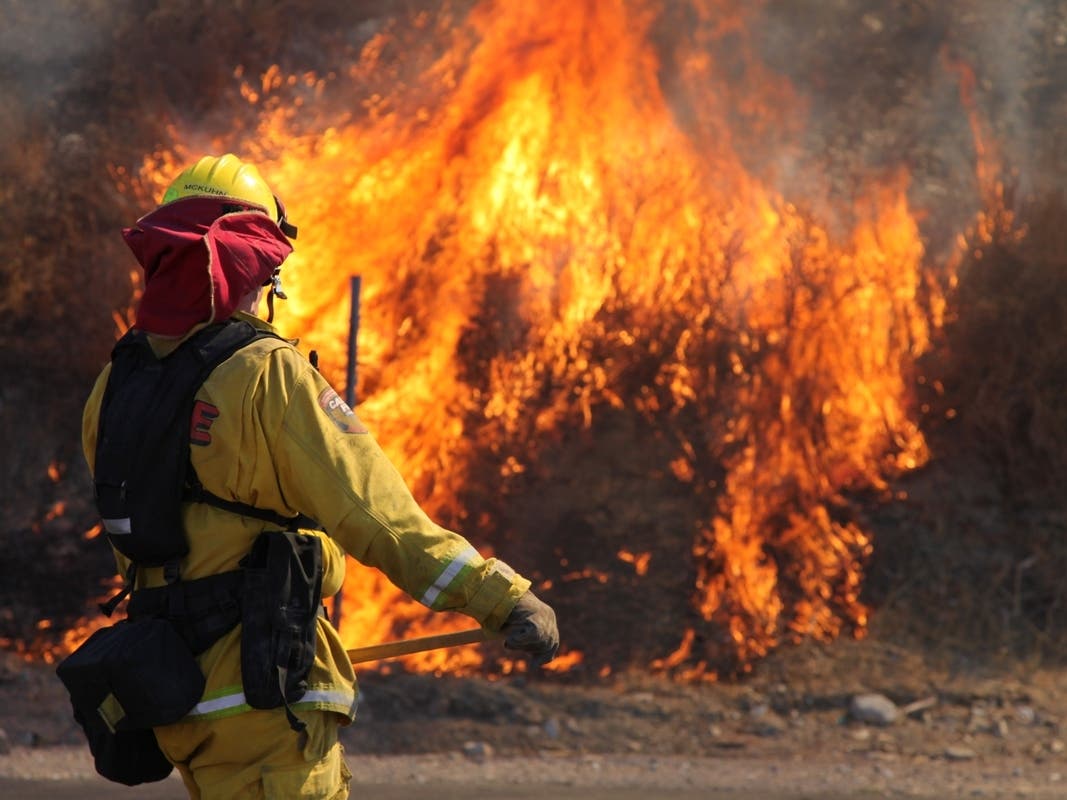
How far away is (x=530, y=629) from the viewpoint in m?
3.17

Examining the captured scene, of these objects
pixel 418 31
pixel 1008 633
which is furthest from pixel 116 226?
pixel 1008 633

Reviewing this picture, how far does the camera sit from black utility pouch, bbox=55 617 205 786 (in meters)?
3.14

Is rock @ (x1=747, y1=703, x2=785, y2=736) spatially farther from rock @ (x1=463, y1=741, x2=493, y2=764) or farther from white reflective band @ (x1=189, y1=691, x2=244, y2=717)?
white reflective band @ (x1=189, y1=691, x2=244, y2=717)

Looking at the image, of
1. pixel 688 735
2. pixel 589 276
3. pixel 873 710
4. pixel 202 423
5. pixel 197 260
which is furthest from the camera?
pixel 589 276

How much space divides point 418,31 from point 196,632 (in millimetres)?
7127

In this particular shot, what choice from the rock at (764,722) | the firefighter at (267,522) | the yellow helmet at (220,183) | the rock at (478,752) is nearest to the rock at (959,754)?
the rock at (764,722)

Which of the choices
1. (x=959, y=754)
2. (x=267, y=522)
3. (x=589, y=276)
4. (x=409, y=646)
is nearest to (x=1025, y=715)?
(x=959, y=754)

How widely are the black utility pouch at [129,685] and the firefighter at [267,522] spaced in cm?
6

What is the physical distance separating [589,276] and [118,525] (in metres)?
6.48

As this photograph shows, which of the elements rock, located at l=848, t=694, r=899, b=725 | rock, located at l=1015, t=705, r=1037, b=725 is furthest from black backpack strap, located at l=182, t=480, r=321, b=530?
rock, located at l=1015, t=705, r=1037, b=725

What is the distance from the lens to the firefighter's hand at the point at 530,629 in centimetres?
317

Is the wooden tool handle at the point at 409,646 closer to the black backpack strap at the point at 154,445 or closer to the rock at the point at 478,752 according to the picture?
the black backpack strap at the point at 154,445

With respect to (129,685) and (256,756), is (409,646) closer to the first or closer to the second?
(256,756)

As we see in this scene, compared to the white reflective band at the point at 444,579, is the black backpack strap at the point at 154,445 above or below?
above
